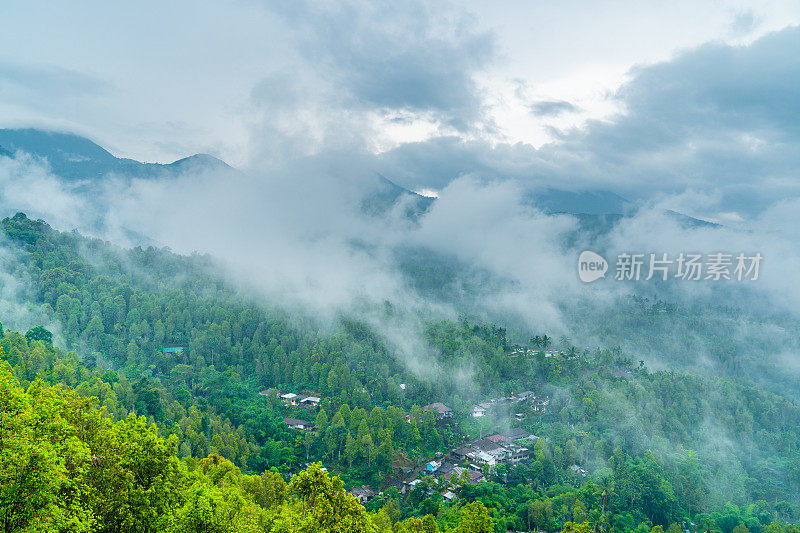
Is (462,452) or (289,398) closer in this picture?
(462,452)

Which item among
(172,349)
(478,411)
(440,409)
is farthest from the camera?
(172,349)

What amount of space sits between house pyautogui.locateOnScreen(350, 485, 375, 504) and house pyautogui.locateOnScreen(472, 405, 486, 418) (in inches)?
805

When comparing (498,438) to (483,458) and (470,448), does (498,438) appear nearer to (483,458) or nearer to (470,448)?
(470,448)

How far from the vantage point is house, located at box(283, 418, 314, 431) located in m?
43.5

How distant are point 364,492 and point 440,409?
1924cm

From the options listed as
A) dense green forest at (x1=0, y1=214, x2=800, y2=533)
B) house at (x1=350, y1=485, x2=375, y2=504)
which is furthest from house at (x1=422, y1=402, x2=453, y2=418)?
house at (x1=350, y1=485, x2=375, y2=504)

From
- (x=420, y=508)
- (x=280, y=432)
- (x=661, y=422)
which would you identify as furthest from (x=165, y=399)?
(x=661, y=422)

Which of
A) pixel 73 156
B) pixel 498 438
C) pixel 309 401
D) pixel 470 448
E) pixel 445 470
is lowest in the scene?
pixel 445 470

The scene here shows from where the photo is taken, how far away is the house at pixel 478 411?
5256 centimetres

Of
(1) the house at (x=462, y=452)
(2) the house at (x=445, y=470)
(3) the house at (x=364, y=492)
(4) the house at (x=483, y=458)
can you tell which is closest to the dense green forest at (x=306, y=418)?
(3) the house at (x=364, y=492)

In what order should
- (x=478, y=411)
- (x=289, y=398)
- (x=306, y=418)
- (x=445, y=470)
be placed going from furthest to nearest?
(x=478, y=411) < (x=289, y=398) < (x=306, y=418) < (x=445, y=470)

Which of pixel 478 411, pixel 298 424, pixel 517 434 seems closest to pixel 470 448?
pixel 517 434

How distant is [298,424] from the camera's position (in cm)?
4400

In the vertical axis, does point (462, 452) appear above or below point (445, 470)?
→ above
